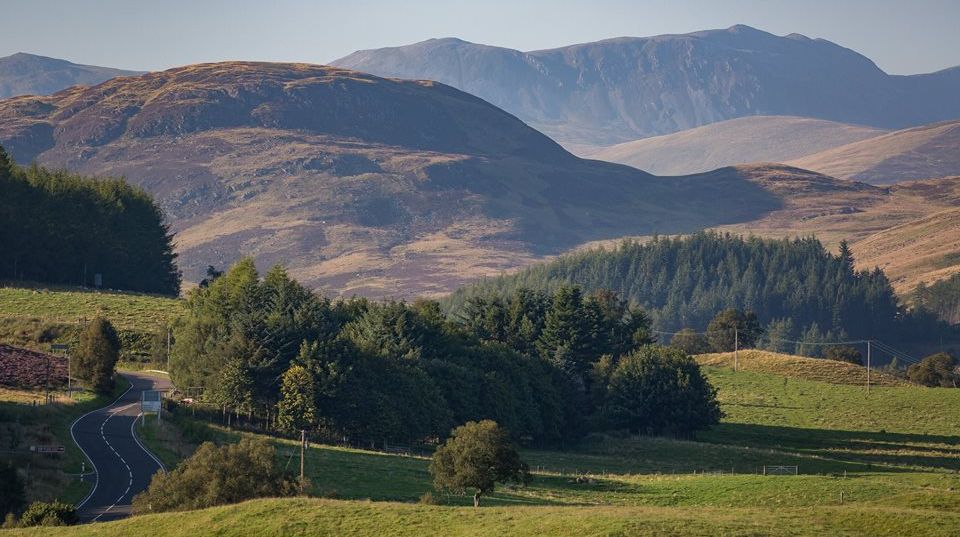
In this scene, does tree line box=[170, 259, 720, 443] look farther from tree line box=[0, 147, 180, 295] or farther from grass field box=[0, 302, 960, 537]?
tree line box=[0, 147, 180, 295]

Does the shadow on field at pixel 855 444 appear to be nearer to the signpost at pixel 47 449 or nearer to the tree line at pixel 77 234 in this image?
the signpost at pixel 47 449

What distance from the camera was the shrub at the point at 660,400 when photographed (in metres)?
126

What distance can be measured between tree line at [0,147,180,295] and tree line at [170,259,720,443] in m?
32.9

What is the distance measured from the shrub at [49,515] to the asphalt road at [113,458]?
7.83ft

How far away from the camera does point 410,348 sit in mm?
118625

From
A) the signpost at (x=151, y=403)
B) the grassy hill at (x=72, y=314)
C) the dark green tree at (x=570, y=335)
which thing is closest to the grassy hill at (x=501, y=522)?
the signpost at (x=151, y=403)

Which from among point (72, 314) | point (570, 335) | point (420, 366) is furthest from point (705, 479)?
point (72, 314)

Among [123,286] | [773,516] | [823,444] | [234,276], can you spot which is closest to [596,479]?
[773,516]

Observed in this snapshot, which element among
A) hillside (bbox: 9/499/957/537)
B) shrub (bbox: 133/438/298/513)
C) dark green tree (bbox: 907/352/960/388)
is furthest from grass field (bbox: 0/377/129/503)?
dark green tree (bbox: 907/352/960/388)

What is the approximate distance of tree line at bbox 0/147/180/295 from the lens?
153250mm

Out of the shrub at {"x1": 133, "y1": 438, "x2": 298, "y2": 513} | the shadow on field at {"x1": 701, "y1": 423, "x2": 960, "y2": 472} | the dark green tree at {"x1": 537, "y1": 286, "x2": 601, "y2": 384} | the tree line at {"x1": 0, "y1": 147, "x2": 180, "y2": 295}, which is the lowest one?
the shadow on field at {"x1": 701, "y1": 423, "x2": 960, "y2": 472}

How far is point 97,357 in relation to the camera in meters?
94.5

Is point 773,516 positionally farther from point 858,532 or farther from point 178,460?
point 178,460

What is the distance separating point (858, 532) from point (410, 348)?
67111 mm
